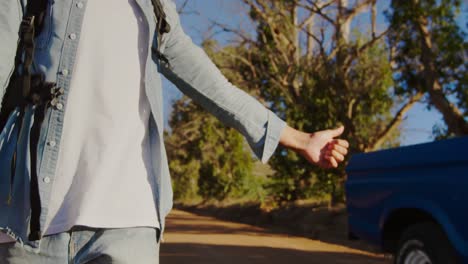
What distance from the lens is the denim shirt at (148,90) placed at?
67.2 inches

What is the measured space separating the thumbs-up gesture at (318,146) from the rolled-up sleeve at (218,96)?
45 millimetres

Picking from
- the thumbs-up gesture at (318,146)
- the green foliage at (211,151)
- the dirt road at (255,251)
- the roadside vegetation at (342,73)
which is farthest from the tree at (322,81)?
the thumbs-up gesture at (318,146)

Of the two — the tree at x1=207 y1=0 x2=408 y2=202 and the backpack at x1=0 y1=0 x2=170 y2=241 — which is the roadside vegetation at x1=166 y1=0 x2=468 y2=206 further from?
the backpack at x1=0 y1=0 x2=170 y2=241

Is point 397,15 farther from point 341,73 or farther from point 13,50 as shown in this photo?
point 13,50

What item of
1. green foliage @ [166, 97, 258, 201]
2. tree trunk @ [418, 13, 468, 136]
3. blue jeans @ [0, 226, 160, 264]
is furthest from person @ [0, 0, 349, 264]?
green foliage @ [166, 97, 258, 201]

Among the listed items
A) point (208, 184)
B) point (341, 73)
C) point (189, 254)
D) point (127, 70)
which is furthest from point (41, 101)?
point (208, 184)

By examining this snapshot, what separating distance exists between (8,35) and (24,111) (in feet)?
0.72

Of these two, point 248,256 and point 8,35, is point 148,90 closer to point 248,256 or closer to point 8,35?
point 8,35

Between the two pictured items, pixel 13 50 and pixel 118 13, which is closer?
pixel 13 50

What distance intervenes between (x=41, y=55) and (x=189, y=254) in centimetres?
815

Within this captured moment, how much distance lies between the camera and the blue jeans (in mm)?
1688

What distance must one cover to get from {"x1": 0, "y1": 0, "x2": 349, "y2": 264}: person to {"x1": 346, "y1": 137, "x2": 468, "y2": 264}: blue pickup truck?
2.86m

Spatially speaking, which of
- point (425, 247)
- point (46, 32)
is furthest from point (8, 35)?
point (425, 247)

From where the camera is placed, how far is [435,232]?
476 cm
